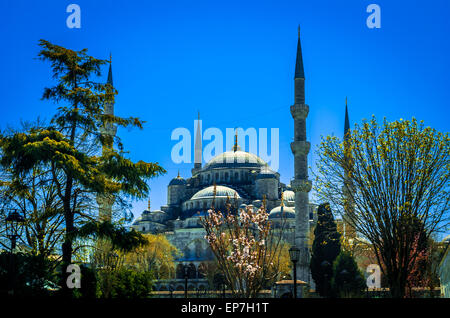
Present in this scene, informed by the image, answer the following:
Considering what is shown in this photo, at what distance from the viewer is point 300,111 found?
46.6m

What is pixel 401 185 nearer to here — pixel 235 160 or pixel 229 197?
pixel 229 197

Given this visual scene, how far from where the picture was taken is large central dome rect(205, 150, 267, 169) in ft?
279

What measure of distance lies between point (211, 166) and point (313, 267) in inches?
1779

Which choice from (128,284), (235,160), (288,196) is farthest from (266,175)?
(128,284)

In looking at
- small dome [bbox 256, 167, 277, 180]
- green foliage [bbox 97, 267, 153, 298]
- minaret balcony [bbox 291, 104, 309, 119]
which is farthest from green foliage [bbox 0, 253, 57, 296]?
small dome [bbox 256, 167, 277, 180]

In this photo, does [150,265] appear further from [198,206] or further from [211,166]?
[211,166]

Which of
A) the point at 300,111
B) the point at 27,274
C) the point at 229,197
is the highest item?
the point at 300,111

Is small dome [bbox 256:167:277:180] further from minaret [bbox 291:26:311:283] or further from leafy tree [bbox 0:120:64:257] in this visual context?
leafy tree [bbox 0:120:64:257]

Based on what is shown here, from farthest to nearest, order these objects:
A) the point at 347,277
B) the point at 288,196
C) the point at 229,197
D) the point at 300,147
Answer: the point at 288,196 → the point at 229,197 → the point at 300,147 → the point at 347,277

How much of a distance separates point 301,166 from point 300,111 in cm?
486

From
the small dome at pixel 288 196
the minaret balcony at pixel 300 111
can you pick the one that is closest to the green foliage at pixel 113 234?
the minaret balcony at pixel 300 111

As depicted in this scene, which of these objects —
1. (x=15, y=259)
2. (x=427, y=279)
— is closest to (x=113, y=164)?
(x=15, y=259)

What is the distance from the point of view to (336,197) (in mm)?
21016

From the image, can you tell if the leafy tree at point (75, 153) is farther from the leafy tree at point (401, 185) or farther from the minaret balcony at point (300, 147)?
the minaret balcony at point (300, 147)
